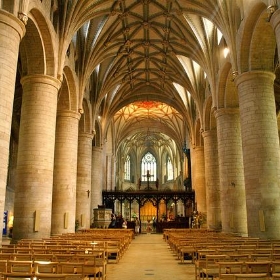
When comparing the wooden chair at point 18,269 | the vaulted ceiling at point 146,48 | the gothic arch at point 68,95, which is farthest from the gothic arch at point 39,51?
the wooden chair at point 18,269

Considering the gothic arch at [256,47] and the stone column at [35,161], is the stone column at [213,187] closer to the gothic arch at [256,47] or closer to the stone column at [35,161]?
the gothic arch at [256,47]

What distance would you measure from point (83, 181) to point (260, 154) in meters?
14.5

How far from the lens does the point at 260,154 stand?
1299 centimetres

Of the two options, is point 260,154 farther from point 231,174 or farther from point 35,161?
point 35,161

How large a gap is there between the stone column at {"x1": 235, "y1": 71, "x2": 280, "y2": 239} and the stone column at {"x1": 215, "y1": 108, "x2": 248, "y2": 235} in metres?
4.01

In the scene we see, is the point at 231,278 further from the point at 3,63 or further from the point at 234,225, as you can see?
the point at 234,225

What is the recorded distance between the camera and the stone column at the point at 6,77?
970cm

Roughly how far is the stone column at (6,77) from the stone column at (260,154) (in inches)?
362

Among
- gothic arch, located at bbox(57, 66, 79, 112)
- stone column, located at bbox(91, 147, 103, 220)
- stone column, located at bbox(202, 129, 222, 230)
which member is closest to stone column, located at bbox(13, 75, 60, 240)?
gothic arch, located at bbox(57, 66, 79, 112)

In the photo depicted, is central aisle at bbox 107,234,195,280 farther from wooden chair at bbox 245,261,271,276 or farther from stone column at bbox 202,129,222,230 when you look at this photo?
stone column at bbox 202,129,222,230

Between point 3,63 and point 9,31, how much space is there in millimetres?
1123

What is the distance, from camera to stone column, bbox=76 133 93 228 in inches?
925

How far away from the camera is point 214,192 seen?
885 inches

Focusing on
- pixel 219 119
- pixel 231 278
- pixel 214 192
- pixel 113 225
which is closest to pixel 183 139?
pixel 113 225
